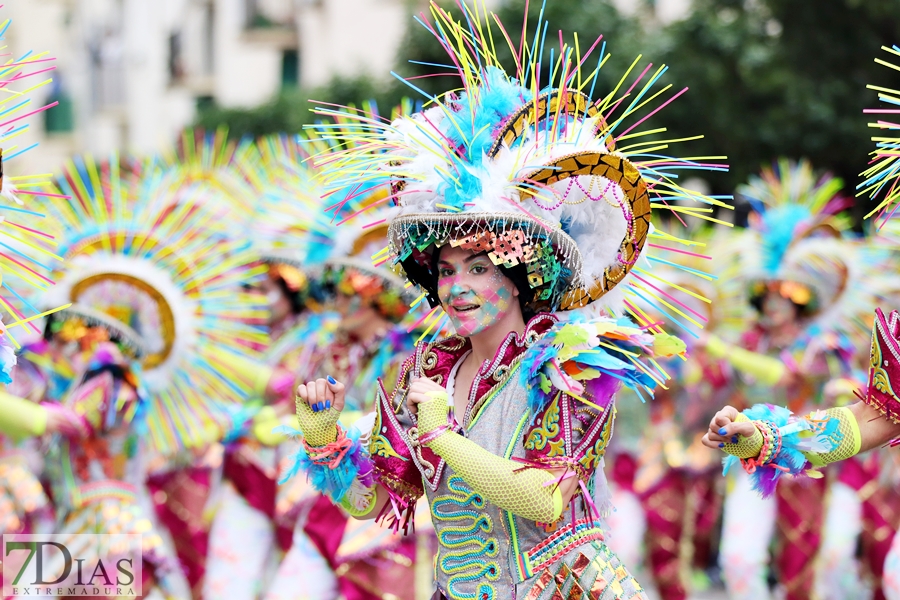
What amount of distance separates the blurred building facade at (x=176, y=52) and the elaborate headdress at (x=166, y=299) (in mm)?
16298

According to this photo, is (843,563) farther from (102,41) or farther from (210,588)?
(102,41)

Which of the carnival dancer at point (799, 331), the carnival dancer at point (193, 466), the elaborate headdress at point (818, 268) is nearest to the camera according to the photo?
the carnival dancer at point (193, 466)

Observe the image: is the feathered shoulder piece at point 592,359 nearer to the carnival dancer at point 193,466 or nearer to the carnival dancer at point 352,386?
the carnival dancer at point 352,386

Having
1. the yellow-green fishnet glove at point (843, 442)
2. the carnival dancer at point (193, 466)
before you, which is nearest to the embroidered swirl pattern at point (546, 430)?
the yellow-green fishnet glove at point (843, 442)

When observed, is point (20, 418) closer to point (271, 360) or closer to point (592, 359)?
point (271, 360)

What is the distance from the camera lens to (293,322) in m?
7.82

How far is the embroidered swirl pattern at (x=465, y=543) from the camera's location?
141 inches

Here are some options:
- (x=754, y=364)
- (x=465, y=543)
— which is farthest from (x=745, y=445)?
(x=754, y=364)

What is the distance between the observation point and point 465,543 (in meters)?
3.63

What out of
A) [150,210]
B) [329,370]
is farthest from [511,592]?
[150,210]

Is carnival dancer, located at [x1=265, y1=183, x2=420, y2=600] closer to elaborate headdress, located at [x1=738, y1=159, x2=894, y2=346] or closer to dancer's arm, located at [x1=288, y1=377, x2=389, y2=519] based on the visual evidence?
dancer's arm, located at [x1=288, y1=377, x2=389, y2=519]

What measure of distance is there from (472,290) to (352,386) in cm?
270

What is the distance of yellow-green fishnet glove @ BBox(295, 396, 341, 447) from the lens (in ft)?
12.1

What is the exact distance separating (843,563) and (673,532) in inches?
60.4
